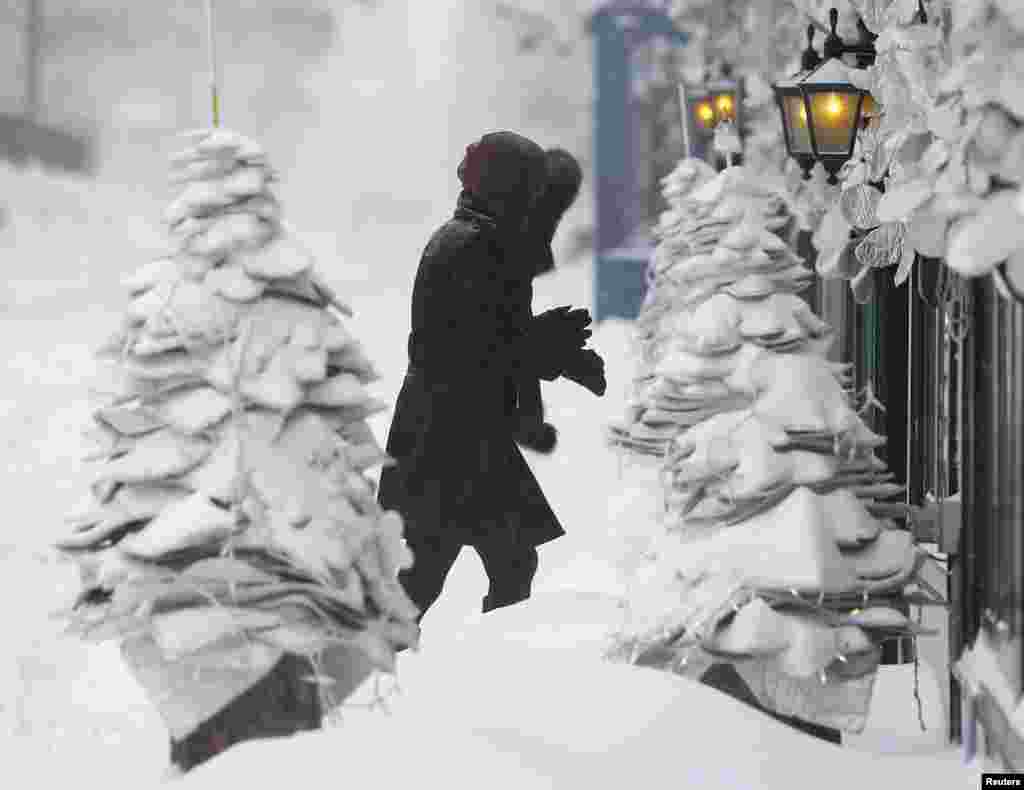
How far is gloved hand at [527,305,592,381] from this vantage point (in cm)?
653

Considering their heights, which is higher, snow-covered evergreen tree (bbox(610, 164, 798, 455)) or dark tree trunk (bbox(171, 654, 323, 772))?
snow-covered evergreen tree (bbox(610, 164, 798, 455))

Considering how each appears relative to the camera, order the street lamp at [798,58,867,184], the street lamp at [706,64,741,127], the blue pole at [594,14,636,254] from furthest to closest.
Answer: the blue pole at [594,14,636,254] < the street lamp at [706,64,741,127] < the street lamp at [798,58,867,184]

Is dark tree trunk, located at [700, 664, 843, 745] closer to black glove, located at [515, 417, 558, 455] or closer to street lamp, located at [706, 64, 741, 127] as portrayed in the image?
black glove, located at [515, 417, 558, 455]

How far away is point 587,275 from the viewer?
967 inches

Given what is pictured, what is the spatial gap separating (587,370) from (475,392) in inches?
22.2

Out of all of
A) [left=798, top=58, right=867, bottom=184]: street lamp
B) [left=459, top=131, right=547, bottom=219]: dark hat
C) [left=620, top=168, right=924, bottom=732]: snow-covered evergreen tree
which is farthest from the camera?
[left=798, top=58, right=867, bottom=184]: street lamp

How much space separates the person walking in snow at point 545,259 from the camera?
6.63m

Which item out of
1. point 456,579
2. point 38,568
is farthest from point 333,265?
point 456,579

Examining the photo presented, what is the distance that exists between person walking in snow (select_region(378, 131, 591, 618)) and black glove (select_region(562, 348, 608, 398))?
14 centimetres

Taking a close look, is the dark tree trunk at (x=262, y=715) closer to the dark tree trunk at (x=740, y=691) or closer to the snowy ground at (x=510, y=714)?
the snowy ground at (x=510, y=714)

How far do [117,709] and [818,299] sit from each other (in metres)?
5.41

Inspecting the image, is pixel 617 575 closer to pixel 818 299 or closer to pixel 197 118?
→ pixel 818 299

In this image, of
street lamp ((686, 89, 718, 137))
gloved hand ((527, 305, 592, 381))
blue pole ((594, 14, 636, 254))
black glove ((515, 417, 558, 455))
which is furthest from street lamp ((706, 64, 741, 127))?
blue pole ((594, 14, 636, 254))

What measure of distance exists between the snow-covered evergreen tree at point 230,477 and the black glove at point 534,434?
2280mm
